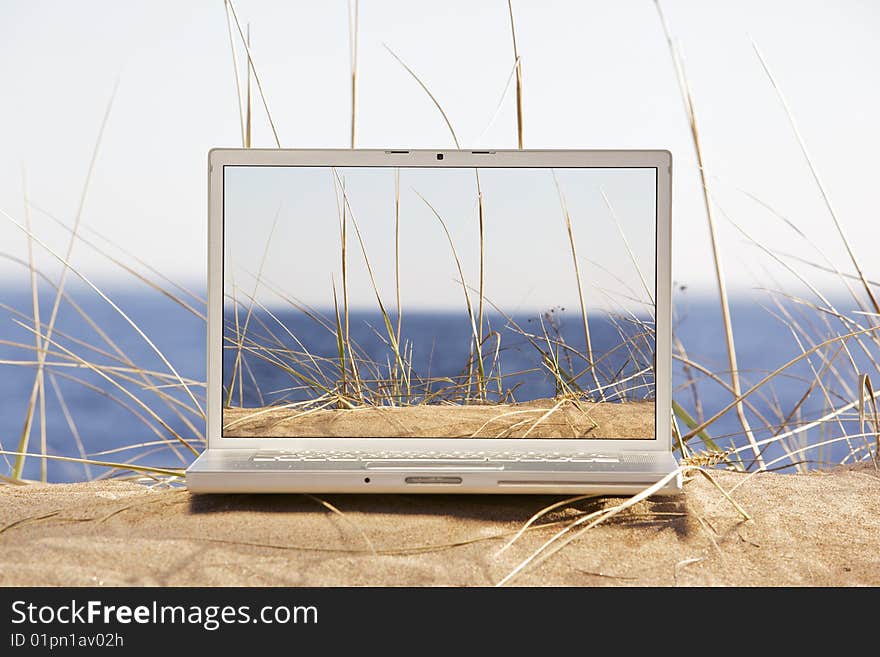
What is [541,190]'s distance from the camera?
4.33 ft

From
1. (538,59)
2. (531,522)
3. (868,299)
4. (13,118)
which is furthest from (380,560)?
(13,118)

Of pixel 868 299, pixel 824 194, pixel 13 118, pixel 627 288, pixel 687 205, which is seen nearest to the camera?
pixel 627 288

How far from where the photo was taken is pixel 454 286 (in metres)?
1.32

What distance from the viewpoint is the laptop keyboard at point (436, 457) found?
126cm

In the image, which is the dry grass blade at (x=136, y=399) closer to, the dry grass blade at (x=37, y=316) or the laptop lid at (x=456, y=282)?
the dry grass blade at (x=37, y=316)

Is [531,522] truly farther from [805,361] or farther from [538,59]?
[538,59]

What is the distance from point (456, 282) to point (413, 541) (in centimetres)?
40

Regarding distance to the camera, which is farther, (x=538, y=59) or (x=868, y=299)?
(x=538, y=59)

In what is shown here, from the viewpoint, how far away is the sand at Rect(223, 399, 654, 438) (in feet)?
4.36

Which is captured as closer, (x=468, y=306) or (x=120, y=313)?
(x=468, y=306)

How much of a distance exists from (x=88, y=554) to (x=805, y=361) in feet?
4.54

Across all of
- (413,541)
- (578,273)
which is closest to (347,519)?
(413,541)

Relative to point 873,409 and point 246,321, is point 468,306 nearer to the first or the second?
point 246,321

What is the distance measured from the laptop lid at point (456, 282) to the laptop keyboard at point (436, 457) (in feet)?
0.09
